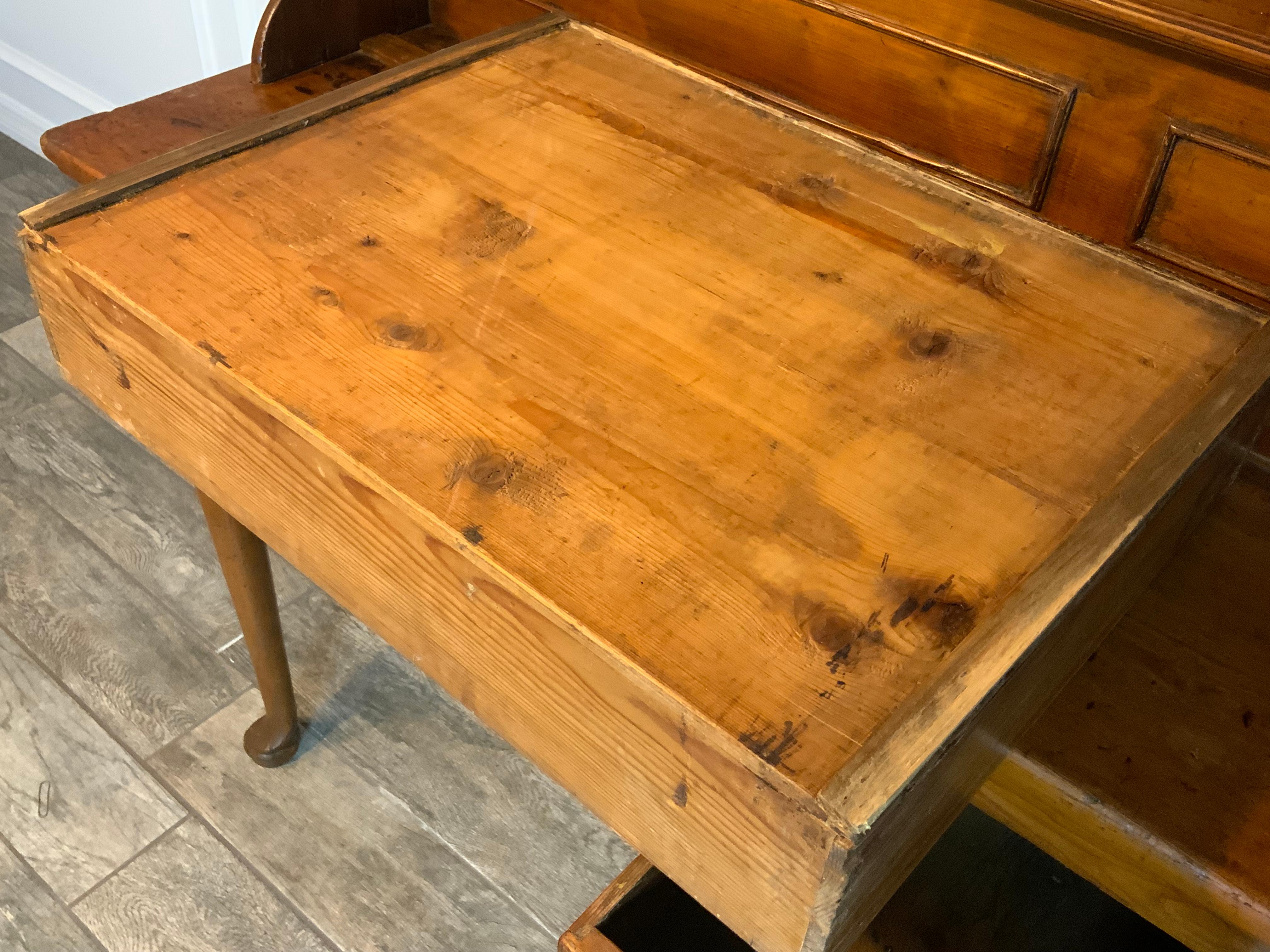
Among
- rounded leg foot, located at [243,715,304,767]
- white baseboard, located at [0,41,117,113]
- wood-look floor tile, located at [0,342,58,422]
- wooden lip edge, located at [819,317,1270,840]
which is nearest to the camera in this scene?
wooden lip edge, located at [819,317,1270,840]

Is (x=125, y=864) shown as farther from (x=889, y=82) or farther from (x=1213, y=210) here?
(x=1213, y=210)

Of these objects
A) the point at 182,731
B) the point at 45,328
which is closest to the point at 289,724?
the point at 182,731

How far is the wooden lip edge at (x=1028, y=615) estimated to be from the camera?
485 millimetres

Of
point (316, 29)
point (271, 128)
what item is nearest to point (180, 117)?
point (316, 29)

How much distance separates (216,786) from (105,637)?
0.27 m

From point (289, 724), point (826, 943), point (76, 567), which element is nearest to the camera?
point (826, 943)

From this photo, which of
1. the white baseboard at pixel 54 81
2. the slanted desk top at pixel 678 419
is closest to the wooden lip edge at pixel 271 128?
the slanted desk top at pixel 678 419

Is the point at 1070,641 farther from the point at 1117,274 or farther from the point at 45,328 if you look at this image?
the point at 45,328

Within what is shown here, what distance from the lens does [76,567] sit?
4.75ft

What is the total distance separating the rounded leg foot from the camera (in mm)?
1234

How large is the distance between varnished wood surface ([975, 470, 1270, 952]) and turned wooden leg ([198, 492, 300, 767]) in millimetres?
629

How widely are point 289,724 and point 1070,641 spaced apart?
88 centimetres

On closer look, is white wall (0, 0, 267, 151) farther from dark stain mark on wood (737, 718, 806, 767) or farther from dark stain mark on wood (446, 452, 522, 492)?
dark stain mark on wood (737, 718, 806, 767)

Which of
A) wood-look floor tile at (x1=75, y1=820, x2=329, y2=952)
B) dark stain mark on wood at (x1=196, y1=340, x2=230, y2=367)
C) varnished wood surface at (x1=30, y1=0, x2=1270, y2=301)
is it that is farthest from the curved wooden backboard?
wood-look floor tile at (x1=75, y1=820, x2=329, y2=952)
